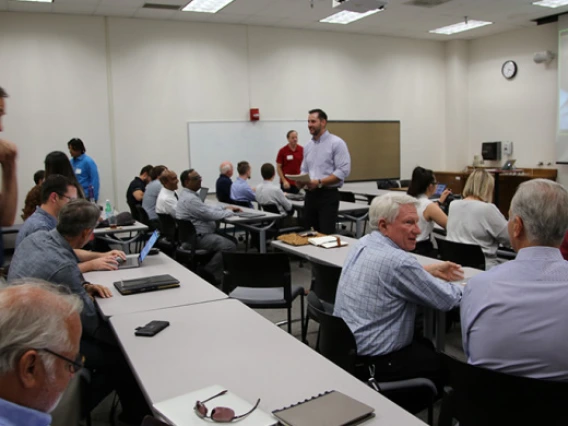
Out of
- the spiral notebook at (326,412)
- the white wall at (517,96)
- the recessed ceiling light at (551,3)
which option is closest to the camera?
the spiral notebook at (326,412)

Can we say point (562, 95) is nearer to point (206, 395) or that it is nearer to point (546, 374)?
point (546, 374)

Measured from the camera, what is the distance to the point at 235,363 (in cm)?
191

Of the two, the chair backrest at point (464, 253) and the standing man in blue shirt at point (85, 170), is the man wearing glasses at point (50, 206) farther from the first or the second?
the standing man in blue shirt at point (85, 170)

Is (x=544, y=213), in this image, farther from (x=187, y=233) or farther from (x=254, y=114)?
(x=254, y=114)

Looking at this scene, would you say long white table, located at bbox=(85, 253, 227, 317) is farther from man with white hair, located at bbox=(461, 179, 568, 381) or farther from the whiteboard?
the whiteboard

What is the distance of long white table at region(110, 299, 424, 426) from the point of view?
1657 millimetres

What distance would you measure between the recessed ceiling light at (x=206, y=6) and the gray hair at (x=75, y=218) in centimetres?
578

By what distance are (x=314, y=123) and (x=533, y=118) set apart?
640 centimetres

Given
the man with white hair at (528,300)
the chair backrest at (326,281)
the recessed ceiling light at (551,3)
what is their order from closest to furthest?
the man with white hair at (528,300), the chair backrest at (326,281), the recessed ceiling light at (551,3)

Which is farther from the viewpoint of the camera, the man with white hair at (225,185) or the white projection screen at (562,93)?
the white projection screen at (562,93)

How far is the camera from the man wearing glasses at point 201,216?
17.8ft

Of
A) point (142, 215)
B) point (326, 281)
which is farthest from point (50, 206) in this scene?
point (142, 215)

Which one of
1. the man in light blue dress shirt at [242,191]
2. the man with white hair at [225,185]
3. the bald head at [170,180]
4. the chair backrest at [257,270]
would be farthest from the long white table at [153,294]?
the man with white hair at [225,185]

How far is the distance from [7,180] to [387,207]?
173 cm
